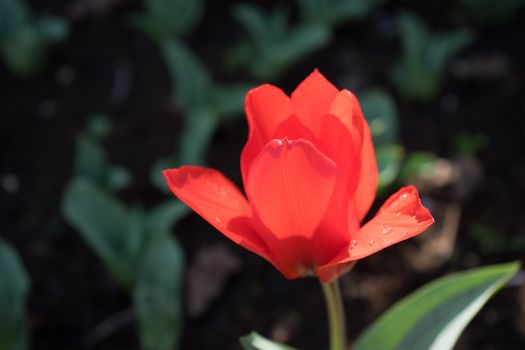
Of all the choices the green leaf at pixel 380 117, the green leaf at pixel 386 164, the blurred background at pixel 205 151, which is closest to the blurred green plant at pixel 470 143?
the blurred background at pixel 205 151

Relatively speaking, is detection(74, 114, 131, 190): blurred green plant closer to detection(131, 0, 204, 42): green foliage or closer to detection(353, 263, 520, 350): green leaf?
detection(131, 0, 204, 42): green foliage

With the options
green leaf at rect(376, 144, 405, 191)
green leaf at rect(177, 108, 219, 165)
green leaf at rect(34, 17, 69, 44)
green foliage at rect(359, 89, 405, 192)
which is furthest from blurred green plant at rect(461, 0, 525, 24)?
green leaf at rect(34, 17, 69, 44)

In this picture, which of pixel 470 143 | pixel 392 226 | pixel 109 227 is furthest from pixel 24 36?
pixel 392 226

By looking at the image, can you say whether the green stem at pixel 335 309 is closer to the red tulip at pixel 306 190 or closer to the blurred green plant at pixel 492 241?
the red tulip at pixel 306 190

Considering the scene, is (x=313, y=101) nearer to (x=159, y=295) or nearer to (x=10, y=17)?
(x=159, y=295)

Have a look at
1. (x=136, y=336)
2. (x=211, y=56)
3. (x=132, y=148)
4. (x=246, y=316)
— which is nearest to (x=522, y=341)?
(x=246, y=316)

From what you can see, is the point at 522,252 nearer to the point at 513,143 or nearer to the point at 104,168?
the point at 513,143

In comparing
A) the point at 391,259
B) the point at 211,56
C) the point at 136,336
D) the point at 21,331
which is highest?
the point at 211,56
